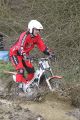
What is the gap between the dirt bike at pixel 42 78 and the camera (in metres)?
9.37

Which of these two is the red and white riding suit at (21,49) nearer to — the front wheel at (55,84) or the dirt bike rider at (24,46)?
the dirt bike rider at (24,46)

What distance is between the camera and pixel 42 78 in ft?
31.9

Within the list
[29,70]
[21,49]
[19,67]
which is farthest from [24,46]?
[29,70]

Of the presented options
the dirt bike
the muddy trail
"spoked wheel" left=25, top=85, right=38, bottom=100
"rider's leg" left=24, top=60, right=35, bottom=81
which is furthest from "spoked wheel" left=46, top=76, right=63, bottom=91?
"rider's leg" left=24, top=60, right=35, bottom=81

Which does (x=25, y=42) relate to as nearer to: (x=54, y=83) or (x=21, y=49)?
(x=21, y=49)

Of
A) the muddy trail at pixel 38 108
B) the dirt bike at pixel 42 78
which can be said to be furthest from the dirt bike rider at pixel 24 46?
the muddy trail at pixel 38 108

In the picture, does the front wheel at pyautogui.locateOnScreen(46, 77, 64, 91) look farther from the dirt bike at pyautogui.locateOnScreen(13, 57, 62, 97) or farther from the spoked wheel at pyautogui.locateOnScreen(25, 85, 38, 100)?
the spoked wheel at pyautogui.locateOnScreen(25, 85, 38, 100)

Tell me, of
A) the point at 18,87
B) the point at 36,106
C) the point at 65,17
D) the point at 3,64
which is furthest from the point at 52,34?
the point at 36,106

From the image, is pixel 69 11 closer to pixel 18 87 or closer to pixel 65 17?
pixel 65 17

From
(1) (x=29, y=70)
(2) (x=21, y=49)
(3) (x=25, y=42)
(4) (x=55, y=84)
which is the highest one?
(3) (x=25, y=42)

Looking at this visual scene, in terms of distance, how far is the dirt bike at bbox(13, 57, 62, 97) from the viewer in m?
9.37

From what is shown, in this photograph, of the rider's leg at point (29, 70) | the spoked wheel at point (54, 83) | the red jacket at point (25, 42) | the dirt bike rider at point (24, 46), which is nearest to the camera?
the spoked wheel at point (54, 83)

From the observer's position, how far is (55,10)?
41.5 ft

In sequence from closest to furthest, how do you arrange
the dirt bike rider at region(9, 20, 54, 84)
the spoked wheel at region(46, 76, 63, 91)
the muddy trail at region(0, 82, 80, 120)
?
the muddy trail at region(0, 82, 80, 120), the spoked wheel at region(46, 76, 63, 91), the dirt bike rider at region(9, 20, 54, 84)
